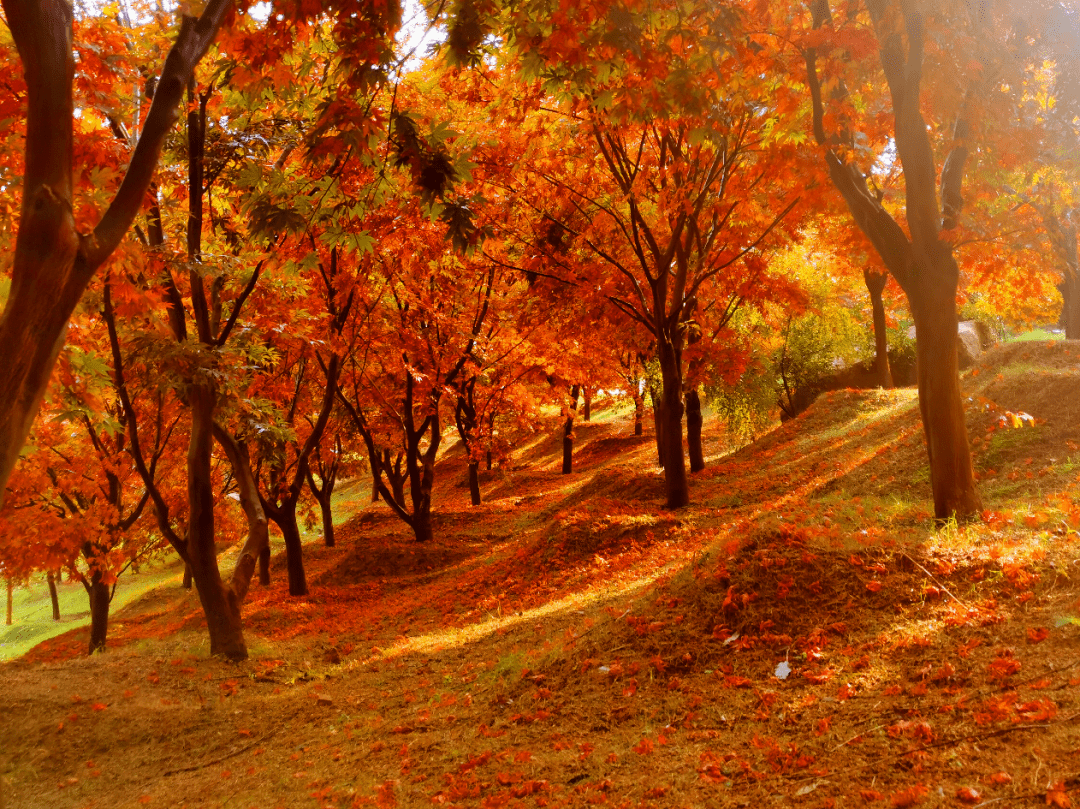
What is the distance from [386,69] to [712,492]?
36.8 ft

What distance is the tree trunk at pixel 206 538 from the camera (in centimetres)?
888

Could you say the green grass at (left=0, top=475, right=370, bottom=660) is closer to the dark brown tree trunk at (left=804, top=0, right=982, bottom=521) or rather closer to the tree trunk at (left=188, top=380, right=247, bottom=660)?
the tree trunk at (left=188, top=380, right=247, bottom=660)

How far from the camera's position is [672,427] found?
12844 mm

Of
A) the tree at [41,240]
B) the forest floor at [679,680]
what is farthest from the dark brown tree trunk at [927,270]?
the tree at [41,240]

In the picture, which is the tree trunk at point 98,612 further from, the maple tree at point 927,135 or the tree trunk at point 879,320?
the tree trunk at point 879,320

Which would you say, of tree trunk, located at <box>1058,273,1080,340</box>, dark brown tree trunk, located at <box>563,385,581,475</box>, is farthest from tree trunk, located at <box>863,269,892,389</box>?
dark brown tree trunk, located at <box>563,385,581,475</box>

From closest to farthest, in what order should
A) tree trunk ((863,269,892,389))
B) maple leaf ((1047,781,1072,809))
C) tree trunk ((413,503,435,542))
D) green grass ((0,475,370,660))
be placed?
maple leaf ((1047,781,1072,809)) < tree trunk ((413,503,435,542)) < tree trunk ((863,269,892,389)) < green grass ((0,475,370,660))

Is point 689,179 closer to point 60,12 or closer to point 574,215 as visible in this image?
point 574,215

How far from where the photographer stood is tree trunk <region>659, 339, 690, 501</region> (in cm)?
1269

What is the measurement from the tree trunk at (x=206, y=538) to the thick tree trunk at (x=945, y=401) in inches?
321

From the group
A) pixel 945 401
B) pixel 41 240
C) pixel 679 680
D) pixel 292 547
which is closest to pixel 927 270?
pixel 945 401

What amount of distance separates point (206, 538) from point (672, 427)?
7.83 metres

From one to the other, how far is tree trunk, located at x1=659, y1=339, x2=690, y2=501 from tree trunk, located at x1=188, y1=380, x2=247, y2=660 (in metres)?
7.48

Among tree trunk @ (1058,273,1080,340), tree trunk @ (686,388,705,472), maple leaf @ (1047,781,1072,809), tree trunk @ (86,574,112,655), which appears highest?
tree trunk @ (1058,273,1080,340)
